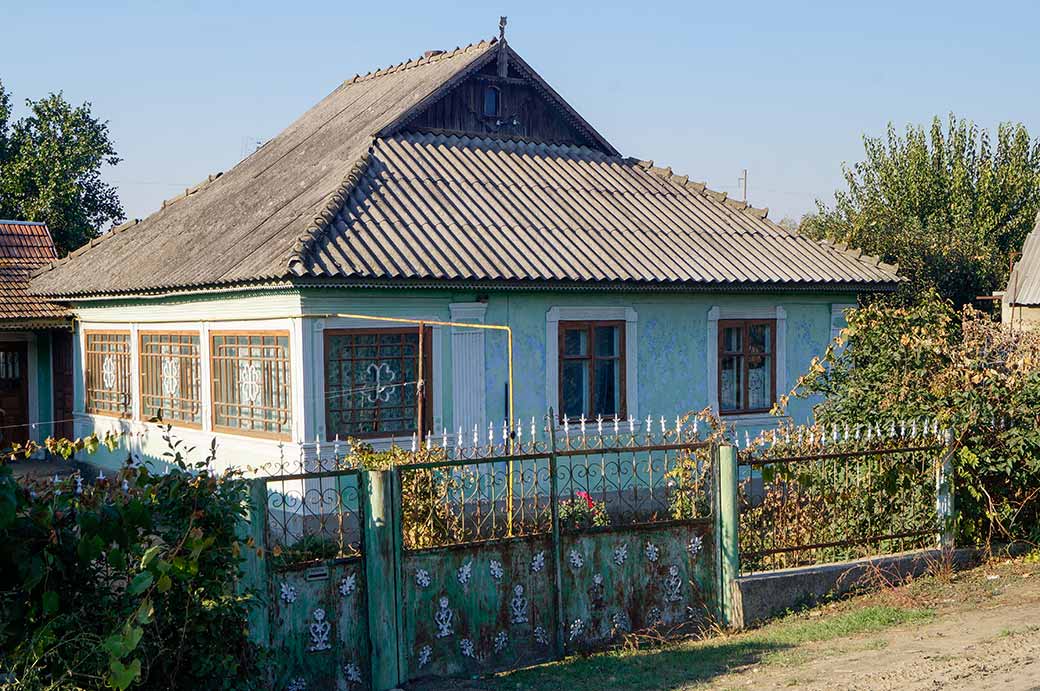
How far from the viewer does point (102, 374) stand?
757 inches

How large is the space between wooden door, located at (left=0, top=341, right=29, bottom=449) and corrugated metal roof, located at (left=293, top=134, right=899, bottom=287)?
310 inches

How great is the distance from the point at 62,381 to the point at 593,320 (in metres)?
9.97

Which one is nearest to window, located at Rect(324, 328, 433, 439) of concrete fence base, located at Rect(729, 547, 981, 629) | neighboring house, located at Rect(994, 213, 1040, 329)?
concrete fence base, located at Rect(729, 547, 981, 629)

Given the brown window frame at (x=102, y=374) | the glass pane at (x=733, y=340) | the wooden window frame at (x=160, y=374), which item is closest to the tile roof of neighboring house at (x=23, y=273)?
the brown window frame at (x=102, y=374)

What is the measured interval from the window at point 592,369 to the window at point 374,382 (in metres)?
2.06

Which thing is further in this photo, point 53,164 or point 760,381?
point 53,164

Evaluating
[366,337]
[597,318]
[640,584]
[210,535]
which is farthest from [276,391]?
[210,535]

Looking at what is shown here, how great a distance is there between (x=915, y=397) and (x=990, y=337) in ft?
6.66

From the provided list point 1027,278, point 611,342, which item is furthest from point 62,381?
point 1027,278

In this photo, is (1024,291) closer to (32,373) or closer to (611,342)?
(611,342)

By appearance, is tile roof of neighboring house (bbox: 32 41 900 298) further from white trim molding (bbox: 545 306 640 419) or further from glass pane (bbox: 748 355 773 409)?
glass pane (bbox: 748 355 773 409)

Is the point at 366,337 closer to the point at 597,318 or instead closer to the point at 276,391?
the point at 276,391

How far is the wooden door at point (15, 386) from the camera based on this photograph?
810 inches

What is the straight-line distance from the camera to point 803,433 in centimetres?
1084
